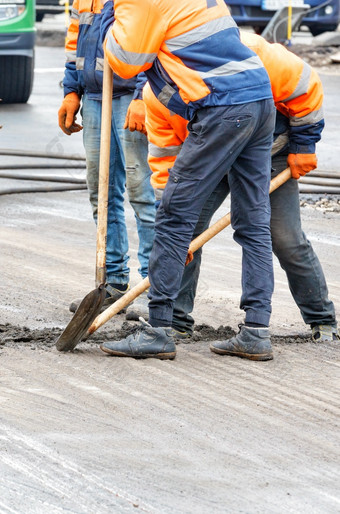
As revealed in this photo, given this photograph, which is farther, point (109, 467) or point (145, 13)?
point (145, 13)

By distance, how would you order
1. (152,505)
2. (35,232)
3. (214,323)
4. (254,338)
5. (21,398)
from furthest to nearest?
(35,232), (214,323), (254,338), (21,398), (152,505)

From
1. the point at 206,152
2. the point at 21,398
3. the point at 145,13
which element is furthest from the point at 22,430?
the point at 145,13

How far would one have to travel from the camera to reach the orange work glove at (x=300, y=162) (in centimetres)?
484

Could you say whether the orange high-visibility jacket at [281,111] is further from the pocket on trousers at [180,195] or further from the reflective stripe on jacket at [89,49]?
the reflective stripe on jacket at [89,49]

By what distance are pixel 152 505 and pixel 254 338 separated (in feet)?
5.38

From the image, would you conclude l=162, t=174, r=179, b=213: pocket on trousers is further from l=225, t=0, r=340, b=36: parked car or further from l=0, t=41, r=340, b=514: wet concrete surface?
l=225, t=0, r=340, b=36: parked car

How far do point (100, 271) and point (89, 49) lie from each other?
4.38 feet

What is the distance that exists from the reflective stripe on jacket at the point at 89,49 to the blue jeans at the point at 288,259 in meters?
0.92

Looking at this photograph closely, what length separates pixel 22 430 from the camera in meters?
3.77

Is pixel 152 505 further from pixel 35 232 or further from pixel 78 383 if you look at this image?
pixel 35 232

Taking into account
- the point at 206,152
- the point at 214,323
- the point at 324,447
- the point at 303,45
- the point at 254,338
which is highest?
the point at 206,152

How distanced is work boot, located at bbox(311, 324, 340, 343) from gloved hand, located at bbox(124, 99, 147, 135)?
4.39ft

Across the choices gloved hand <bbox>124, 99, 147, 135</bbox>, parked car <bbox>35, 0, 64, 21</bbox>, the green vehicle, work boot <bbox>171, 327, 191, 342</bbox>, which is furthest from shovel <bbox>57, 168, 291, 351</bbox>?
parked car <bbox>35, 0, 64, 21</bbox>

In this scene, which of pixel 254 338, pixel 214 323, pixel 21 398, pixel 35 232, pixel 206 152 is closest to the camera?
pixel 21 398
